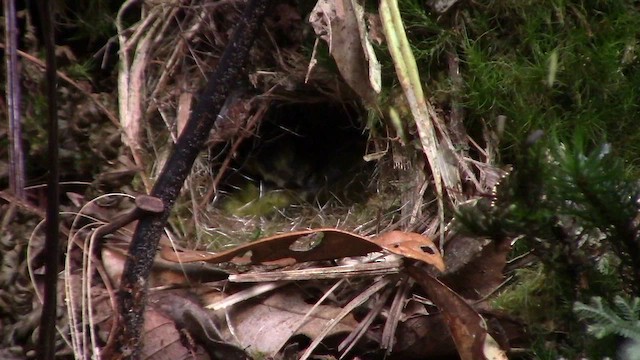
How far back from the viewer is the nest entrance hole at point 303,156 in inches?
81.4

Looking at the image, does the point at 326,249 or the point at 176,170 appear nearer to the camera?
the point at 176,170

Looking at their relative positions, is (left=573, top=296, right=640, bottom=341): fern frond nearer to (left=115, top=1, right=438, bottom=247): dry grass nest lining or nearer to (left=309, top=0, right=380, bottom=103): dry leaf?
(left=115, top=1, right=438, bottom=247): dry grass nest lining

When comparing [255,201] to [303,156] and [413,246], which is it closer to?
[303,156]

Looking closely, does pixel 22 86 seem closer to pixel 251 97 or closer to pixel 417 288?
pixel 251 97

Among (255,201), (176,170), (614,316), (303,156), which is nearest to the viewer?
(614,316)

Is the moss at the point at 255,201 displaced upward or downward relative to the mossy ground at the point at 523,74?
downward

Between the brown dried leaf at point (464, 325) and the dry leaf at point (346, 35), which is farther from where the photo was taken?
the dry leaf at point (346, 35)

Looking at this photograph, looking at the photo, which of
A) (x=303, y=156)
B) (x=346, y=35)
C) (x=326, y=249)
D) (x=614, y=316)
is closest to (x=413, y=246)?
(x=326, y=249)

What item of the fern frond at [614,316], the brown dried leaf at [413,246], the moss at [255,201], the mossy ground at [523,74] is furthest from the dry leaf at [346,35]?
the fern frond at [614,316]

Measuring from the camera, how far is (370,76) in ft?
5.41

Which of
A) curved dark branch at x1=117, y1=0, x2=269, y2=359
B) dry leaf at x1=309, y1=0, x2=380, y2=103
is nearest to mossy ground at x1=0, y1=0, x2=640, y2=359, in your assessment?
dry leaf at x1=309, y1=0, x2=380, y2=103

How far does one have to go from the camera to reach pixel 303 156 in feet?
7.18

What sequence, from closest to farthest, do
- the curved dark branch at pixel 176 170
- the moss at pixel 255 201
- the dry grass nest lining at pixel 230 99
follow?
the curved dark branch at pixel 176 170 → the dry grass nest lining at pixel 230 99 → the moss at pixel 255 201

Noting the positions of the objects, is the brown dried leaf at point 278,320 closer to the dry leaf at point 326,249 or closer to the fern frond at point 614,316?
the dry leaf at point 326,249
